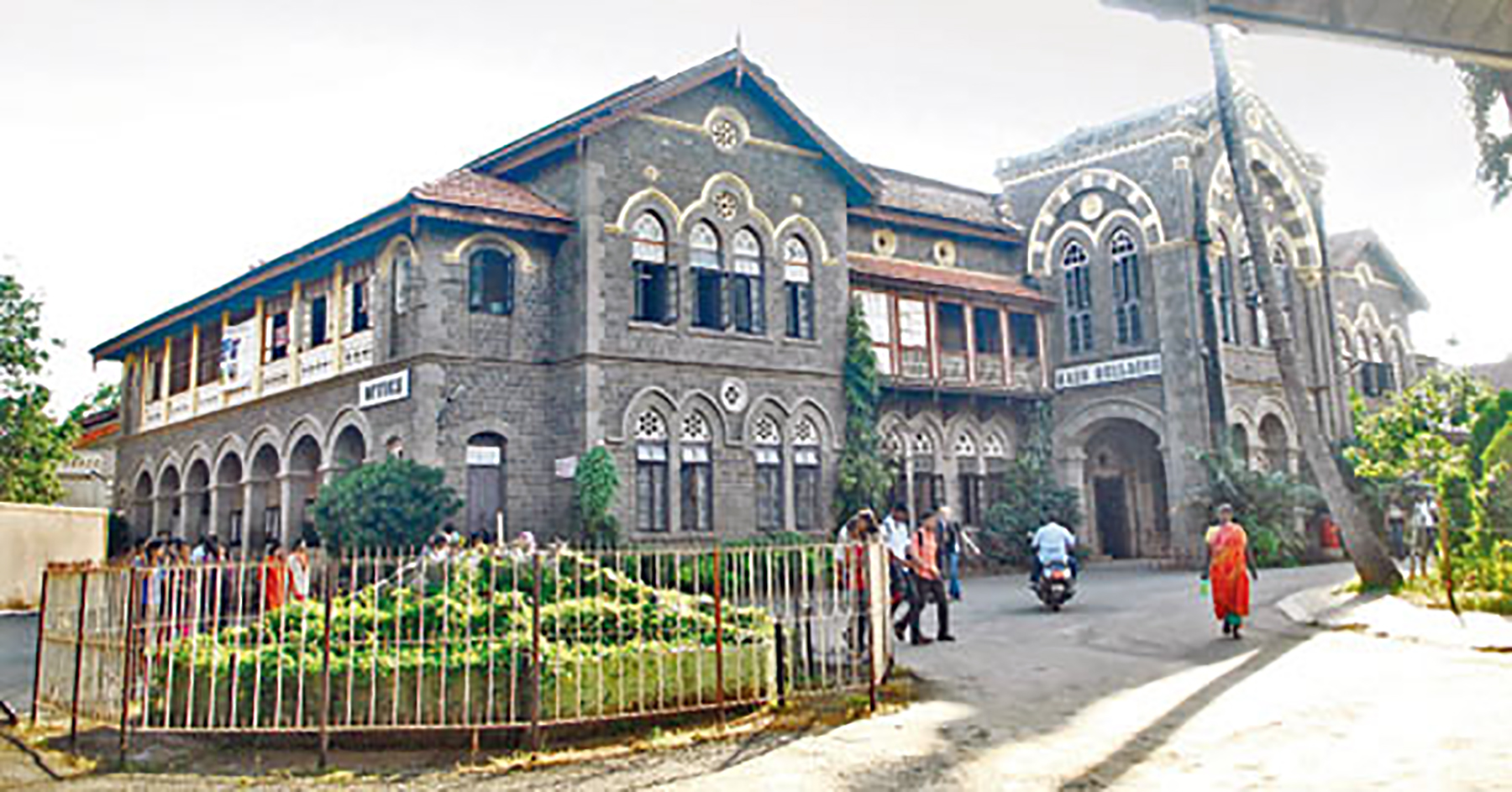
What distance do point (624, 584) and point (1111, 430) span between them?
20.5m

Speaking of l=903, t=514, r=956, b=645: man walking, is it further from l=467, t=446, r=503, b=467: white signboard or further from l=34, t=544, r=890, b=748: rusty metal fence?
l=467, t=446, r=503, b=467: white signboard

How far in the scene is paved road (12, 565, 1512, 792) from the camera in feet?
22.4

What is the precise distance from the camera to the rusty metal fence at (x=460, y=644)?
8055mm

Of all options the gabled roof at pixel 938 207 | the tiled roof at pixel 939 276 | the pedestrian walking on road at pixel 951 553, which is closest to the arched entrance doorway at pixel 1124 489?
the tiled roof at pixel 939 276

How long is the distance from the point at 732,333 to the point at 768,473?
8.94ft

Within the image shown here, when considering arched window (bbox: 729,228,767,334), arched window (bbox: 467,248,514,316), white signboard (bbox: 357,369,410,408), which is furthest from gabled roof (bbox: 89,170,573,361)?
arched window (bbox: 729,228,767,334)

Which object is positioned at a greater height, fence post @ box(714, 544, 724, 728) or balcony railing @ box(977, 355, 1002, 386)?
balcony railing @ box(977, 355, 1002, 386)

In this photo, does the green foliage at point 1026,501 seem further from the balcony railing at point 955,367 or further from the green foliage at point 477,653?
the green foliage at point 477,653

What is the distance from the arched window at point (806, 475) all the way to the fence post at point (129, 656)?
13874 mm

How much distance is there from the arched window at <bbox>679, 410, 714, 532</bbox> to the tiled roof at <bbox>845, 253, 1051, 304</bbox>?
17.7ft

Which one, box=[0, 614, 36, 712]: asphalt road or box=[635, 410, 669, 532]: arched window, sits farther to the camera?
box=[635, 410, 669, 532]: arched window

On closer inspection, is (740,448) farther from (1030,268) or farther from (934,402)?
(1030,268)

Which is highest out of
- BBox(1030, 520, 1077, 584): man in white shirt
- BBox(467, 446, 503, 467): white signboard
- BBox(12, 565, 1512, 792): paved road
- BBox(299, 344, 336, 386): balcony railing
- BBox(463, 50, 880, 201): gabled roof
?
BBox(463, 50, 880, 201): gabled roof

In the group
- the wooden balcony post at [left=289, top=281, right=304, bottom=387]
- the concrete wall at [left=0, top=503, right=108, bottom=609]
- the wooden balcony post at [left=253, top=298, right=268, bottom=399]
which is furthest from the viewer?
the wooden balcony post at [left=253, top=298, right=268, bottom=399]
